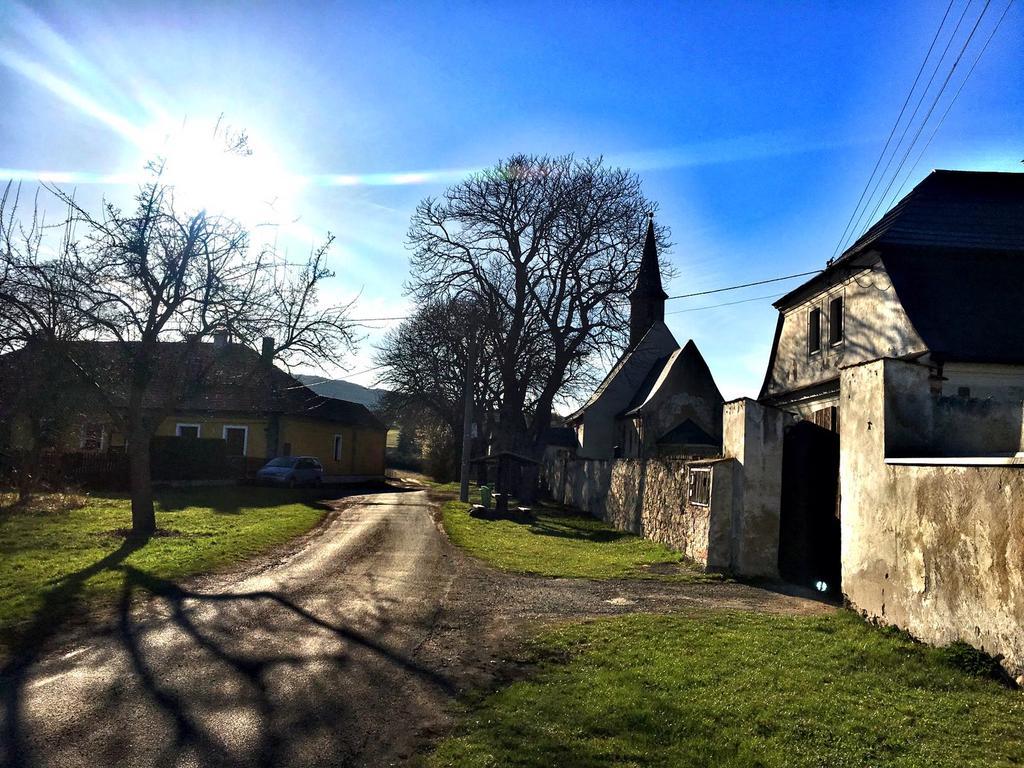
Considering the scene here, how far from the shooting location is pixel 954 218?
17750mm

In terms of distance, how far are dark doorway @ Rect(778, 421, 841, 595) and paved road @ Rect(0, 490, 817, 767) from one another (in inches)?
33.1

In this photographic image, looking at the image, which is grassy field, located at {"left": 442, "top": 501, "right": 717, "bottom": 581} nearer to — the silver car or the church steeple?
the silver car

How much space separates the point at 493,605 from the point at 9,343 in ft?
35.0

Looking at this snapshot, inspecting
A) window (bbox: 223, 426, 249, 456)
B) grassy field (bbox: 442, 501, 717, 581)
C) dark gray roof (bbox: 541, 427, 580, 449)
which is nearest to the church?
dark gray roof (bbox: 541, 427, 580, 449)

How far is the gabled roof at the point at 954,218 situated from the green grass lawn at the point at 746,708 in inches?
512

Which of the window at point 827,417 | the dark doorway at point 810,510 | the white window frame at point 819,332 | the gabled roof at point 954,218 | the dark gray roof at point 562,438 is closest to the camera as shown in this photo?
the dark doorway at point 810,510

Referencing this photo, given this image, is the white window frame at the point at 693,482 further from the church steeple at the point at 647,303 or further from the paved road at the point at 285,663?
the church steeple at the point at 647,303

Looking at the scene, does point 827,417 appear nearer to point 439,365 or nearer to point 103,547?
point 103,547

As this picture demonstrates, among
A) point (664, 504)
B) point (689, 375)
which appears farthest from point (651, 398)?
point (664, 504)

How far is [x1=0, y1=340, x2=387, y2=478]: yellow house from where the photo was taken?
15391 millimetres

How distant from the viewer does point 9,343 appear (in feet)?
43.7

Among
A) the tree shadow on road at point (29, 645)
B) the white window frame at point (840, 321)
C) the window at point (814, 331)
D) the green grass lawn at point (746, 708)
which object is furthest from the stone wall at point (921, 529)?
the window at point (814, 331)

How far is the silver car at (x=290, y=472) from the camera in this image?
3017 centimetres

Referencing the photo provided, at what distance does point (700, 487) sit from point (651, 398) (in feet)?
72.8
